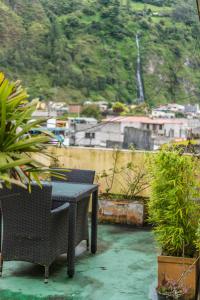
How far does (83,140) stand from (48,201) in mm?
25899

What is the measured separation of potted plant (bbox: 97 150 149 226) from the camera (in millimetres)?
5426

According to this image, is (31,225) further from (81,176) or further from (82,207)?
(81,176)

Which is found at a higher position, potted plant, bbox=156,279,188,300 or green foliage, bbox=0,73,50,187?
green foliage, bbox=0,73,50,187

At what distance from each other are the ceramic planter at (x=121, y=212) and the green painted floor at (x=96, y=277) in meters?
0.71

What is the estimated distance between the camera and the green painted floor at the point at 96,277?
337 cm

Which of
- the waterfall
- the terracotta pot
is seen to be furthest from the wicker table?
the waterfall

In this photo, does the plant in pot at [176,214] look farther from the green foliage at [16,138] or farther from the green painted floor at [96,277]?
the green foliage at [16,138]

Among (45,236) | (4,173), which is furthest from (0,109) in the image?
(45,236)

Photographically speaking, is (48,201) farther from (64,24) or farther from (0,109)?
(64,24)

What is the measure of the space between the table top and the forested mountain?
29.4 metres

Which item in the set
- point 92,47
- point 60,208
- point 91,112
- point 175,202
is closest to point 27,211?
point 60,208

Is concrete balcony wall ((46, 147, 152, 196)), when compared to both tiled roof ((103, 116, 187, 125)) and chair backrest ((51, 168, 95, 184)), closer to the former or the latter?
chair backrest ((51, 168, 95, 184))

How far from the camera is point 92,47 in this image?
42.1 metres

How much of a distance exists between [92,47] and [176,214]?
4004 cm
